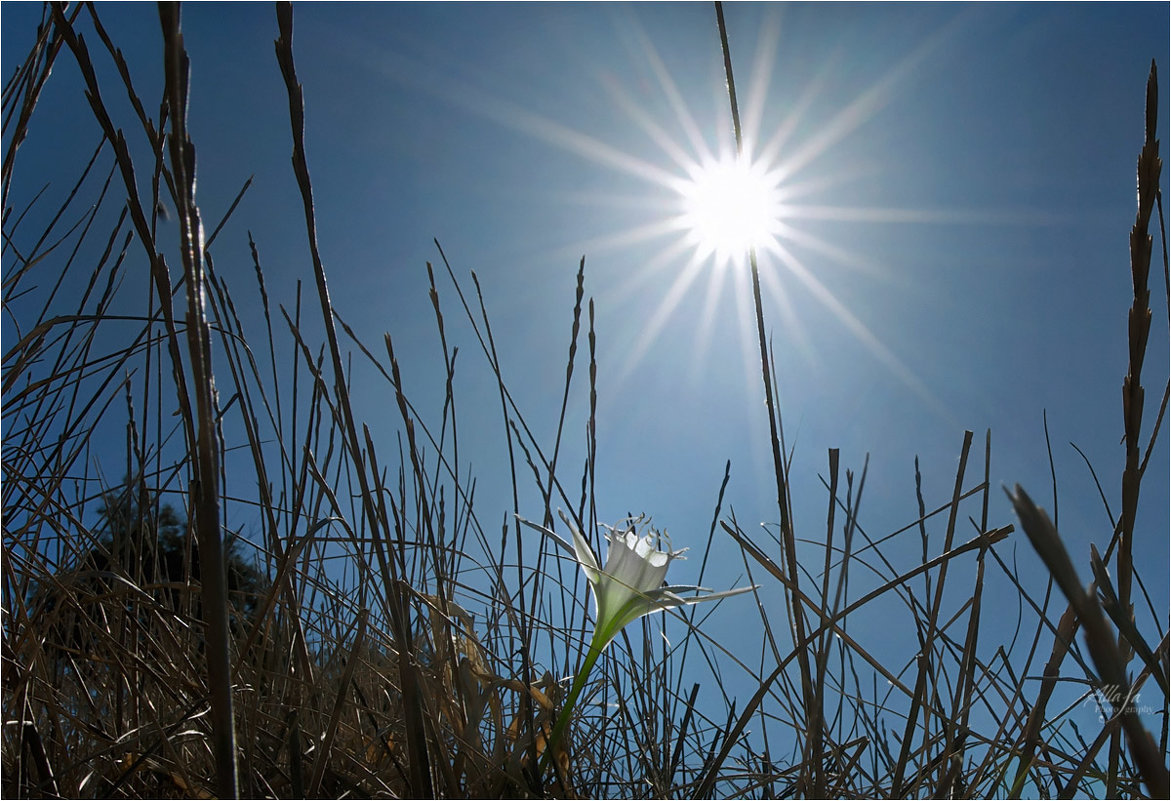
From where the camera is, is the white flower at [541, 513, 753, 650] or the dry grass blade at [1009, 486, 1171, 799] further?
the white flower at [541, 513, 753, 650]

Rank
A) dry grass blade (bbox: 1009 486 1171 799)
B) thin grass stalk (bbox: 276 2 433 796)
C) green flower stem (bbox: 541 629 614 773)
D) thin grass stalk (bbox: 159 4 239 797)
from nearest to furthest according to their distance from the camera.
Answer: dry grass blade (bbox: 1009 486 1171 799), thin grass stalk (bbox: 159 4 239 797), thin grass stalk (bbox: 276 2 433 796), green flower stem (bbox: 541 629 614 773)

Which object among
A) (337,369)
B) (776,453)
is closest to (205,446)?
(337,369)

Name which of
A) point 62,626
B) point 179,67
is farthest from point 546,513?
point 62,626

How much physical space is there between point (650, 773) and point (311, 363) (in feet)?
2.17

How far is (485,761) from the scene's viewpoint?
68 cm

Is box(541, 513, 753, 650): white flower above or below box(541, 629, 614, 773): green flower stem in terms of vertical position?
above

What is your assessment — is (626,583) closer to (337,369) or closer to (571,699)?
(571,699)

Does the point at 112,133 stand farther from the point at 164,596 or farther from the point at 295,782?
the point at 164,596

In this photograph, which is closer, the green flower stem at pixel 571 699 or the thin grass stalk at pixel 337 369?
the thin grass stalk at pixel 337 369

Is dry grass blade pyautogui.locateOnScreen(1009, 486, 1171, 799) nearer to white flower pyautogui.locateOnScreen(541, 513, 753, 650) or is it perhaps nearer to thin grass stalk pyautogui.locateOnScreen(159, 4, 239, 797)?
thin grass stalk pyautogui.locateOnScreen(159, 4, 239, 797)

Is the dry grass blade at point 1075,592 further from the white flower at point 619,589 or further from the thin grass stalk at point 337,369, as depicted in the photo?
the white flower at point 619,589

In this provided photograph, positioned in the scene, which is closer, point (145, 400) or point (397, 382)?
point (397, 382)

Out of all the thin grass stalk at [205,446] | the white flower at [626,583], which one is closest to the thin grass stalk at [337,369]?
the thin grass stalk at [205,446]

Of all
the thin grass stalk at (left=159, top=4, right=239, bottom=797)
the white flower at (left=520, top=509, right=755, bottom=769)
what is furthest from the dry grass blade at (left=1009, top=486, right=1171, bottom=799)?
the white flower at (left=520, top=509, right=755, bottom=769)
